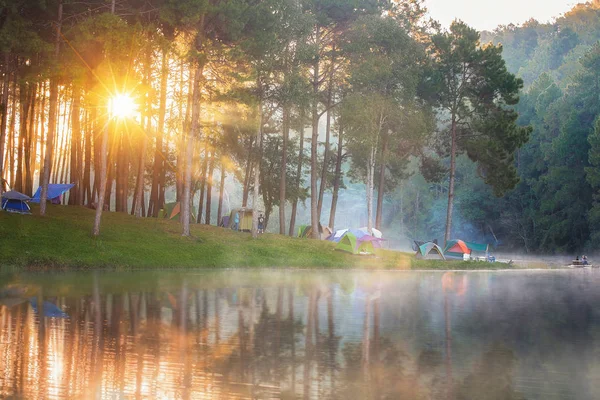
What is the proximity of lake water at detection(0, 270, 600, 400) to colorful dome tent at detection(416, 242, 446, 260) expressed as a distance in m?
31.8

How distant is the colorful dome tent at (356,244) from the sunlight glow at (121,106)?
17358 millimetres

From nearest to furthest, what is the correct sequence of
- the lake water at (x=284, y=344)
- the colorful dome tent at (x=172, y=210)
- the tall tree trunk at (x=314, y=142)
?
the lake water at (x=284, y=344), the colorful dome tent at (x=172, y=210), the tall tree trunk at (x=314, y=142)

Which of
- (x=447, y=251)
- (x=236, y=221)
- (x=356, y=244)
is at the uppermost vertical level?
(x=236, y=221)

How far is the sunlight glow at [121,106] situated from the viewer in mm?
40844

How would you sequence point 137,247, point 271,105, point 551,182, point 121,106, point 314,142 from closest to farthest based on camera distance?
point 137,247
point 121,106
point 271,105
point 314,142
point 551,182

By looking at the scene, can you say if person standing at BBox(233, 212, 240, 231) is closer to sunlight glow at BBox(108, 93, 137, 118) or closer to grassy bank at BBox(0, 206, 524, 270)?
grassy bank at BBox(0, 206, 524, 270)

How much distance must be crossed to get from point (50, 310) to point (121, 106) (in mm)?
27319

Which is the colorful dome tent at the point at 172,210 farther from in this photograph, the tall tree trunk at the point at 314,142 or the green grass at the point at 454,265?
the green grass at the point at 454,265

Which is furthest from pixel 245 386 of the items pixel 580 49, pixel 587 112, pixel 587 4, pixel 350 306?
pixel 587 4

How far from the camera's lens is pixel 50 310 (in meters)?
18.2

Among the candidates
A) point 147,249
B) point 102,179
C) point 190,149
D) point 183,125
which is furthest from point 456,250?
point 102,179

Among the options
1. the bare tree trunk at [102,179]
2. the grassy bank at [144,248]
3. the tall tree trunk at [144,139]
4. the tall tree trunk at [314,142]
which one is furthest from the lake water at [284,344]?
the tall tree trunk at [314,142]

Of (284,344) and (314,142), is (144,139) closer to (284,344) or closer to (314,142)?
(314,142)

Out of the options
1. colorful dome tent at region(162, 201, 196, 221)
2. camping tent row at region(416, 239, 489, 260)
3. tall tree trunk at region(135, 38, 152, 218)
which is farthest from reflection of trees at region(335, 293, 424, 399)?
camping tent row at region(416, 239, 489, 260)
